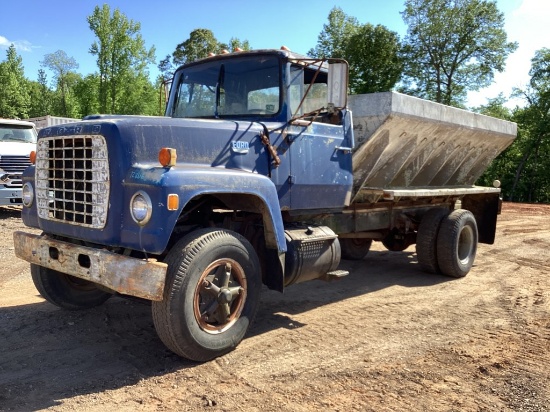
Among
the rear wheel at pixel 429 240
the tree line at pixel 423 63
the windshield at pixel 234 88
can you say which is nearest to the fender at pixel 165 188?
the windshield at pixel 234 88

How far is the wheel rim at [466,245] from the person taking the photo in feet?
25.0

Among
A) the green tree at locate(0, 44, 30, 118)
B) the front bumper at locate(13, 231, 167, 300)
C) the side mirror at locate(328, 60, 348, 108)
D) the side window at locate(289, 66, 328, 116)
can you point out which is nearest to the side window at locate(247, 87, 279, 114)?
the side window at locate(289, 66, 328, 116)

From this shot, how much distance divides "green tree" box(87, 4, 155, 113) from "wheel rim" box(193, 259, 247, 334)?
38.0 metres

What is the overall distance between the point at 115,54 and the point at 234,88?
36.8m

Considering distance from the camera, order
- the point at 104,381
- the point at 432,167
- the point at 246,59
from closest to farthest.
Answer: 1. the point at 104,381
2. the point at 246,59
3. the point at 432,167

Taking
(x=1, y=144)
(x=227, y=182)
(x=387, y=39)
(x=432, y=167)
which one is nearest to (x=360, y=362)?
(x=227, y=182)

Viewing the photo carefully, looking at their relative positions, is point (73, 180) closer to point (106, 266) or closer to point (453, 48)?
point (106, 266)

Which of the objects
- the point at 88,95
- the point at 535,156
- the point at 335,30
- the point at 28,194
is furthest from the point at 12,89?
the point at 28,194

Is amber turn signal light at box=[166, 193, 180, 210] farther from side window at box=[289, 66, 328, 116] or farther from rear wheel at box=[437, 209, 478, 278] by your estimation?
rear wheel at box=[437, 209, 478, 278]

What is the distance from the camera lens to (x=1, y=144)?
11.6m

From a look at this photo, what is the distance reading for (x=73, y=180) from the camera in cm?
391

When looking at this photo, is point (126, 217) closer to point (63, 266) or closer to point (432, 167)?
point (63, 266)

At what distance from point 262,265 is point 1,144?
9.58 metres

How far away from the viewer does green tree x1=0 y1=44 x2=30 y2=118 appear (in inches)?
1697
